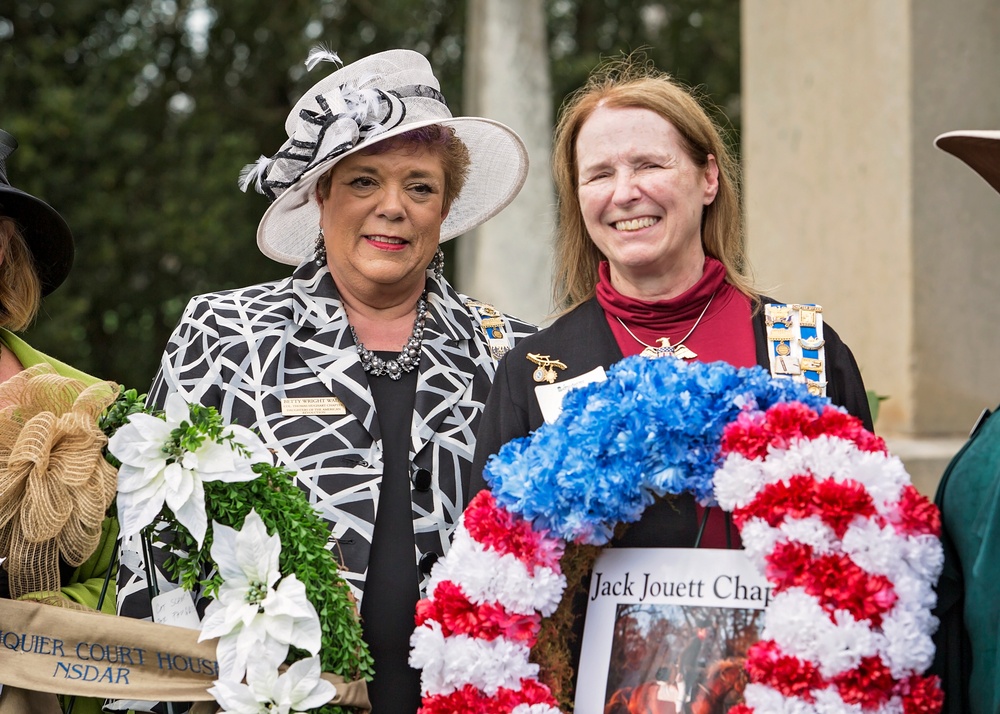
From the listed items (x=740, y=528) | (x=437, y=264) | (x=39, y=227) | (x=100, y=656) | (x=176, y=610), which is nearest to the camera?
(x=740, y=528)

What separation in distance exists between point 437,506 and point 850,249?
4.25m

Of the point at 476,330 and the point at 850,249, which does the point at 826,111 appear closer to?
the point at 850,249

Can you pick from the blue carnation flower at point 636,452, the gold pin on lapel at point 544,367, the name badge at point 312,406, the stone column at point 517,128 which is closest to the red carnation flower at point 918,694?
the blue carnation flower at point 636,452

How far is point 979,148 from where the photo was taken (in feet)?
8.20

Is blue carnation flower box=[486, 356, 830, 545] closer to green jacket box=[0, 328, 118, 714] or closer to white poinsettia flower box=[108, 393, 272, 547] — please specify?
white poinsettia flower box=[108, 393, 272, 547]

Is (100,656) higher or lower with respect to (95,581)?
lower

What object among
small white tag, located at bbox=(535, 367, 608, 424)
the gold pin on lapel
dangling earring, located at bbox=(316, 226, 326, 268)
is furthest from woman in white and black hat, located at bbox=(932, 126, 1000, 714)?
dangling earring, located at bbox=(316, 226, 326, 268)

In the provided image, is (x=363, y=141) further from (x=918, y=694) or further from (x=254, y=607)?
(x=918, y=694)

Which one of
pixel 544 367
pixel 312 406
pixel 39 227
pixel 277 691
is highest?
pixel 39 227

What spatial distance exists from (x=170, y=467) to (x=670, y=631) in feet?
3.47

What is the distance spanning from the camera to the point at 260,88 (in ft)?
48.5

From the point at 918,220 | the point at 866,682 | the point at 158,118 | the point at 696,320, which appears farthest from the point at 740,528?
the point at 158,118

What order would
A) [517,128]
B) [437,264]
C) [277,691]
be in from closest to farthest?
[277,691] → [437,264] → [517,128]

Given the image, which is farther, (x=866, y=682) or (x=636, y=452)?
(x=636, y=452)
